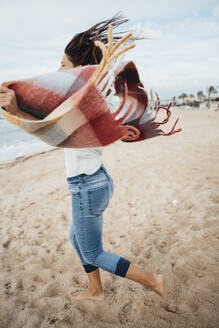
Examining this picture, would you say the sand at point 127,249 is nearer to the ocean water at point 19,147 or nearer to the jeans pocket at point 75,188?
the jeans pocket at point 75,188

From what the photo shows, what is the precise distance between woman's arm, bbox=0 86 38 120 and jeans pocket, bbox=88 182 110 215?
53 centimetres

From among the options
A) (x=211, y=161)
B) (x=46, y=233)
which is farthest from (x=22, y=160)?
(x=211, y=161)

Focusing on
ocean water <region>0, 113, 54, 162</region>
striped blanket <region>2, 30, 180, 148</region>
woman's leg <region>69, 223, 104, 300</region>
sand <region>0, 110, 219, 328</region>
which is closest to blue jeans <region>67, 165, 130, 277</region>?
woman's leg <region>69, 223, 104, 300</region>

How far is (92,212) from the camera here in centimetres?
120

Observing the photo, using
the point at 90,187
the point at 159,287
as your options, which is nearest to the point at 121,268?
the point at 159,287

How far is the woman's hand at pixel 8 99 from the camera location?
2.76ft

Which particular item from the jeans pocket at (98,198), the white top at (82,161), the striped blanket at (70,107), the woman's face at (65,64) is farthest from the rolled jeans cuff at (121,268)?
the woman's face at (65,64)

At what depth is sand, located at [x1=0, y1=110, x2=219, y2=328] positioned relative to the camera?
1.54m

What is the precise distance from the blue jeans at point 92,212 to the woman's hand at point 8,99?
20.0 inches


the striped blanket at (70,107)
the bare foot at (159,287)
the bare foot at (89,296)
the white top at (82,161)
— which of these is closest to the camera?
the striped blanket at (70,107)

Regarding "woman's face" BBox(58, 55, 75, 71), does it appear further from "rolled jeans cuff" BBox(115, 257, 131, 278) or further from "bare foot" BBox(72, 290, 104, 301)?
"bare foot" BBox(72, 290, 104, 301)

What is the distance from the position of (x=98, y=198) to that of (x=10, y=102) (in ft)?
2.22

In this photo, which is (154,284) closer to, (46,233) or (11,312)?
(11,312)

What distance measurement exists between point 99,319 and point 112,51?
71.3 inches
